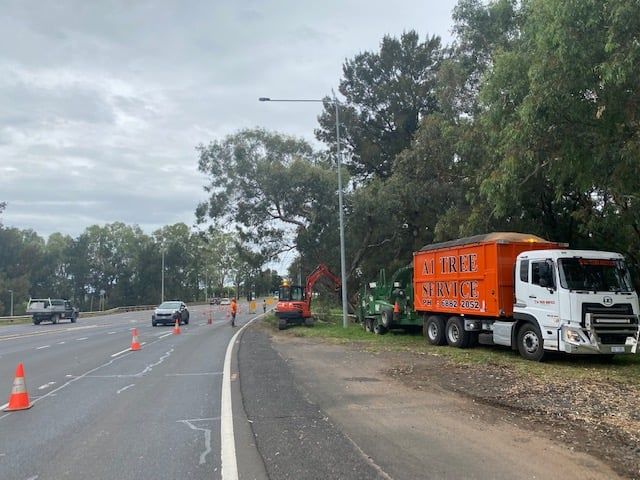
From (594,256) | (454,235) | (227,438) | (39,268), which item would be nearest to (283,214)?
(454,235)

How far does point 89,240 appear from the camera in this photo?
114m

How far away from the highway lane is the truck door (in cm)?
765

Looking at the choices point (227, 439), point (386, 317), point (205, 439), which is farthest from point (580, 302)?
point (386, 317)

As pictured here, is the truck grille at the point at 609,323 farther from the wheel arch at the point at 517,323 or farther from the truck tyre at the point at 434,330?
the truck tyre at the point at 434,330

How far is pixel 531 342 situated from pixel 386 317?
924 centimetres

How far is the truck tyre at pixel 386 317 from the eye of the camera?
22938 mm

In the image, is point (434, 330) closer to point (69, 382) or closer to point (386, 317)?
point (386, 317)

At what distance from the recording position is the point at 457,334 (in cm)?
1759

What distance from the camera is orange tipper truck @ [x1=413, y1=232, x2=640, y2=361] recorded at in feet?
42.4

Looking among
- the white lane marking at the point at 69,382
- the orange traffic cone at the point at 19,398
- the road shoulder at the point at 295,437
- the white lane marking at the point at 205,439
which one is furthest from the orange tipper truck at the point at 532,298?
the orange traffic cone at the point at 19,398

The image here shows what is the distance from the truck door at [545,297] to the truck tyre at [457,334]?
3.15m

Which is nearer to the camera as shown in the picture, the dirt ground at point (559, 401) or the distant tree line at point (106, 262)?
the dirt ground at point (559, 401)

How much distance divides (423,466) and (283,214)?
29833 mm

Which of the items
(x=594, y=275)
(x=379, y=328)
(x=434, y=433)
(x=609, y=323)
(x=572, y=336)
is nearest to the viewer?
(x=434, y=433)
